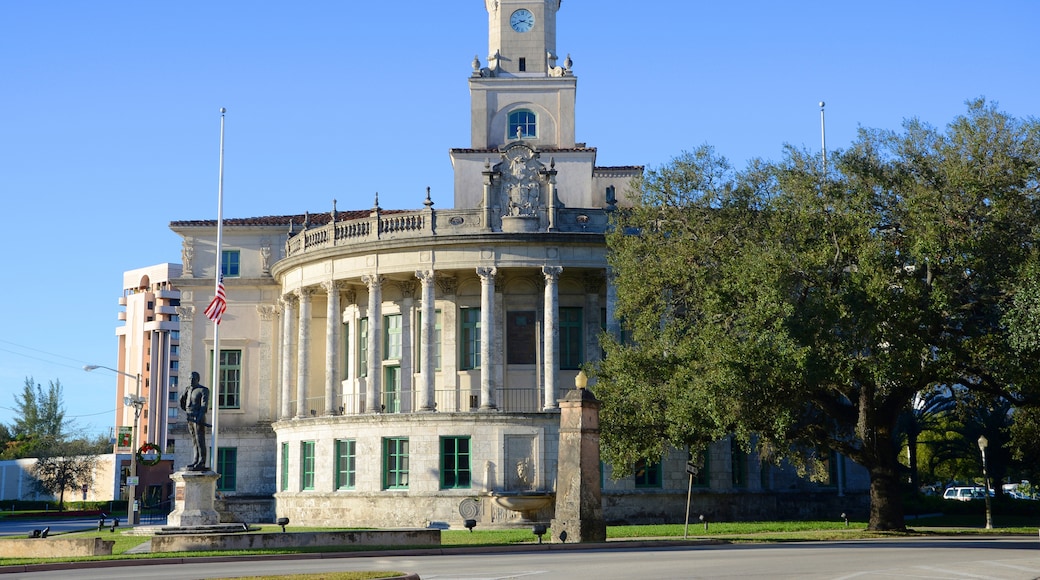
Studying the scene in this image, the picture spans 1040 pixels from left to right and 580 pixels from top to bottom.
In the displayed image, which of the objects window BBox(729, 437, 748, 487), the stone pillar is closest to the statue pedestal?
the stone pillar

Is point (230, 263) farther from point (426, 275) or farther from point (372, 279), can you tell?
point (426, 275)

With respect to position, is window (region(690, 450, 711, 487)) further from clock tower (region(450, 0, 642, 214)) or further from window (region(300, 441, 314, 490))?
window (region(300, 441, 314, 490))

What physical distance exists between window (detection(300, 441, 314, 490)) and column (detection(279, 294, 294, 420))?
7.26ft

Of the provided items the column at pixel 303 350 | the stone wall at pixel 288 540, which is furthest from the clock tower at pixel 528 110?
the stone wall at pixel 288 540

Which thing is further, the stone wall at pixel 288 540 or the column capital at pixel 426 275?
the column capital at pixel 426 275

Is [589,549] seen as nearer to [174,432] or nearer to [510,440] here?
[510,440]

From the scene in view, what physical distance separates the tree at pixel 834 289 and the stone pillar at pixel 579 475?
414 cm

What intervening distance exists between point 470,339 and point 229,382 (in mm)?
14724

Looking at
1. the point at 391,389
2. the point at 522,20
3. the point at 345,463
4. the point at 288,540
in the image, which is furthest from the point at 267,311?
the point at 288,540

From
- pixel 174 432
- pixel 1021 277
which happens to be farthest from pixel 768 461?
pixel 174 432

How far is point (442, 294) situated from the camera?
5100cm

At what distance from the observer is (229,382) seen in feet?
192

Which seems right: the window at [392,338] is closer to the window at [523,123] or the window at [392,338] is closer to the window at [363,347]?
the window at [363,347]

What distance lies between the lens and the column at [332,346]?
5112cm
